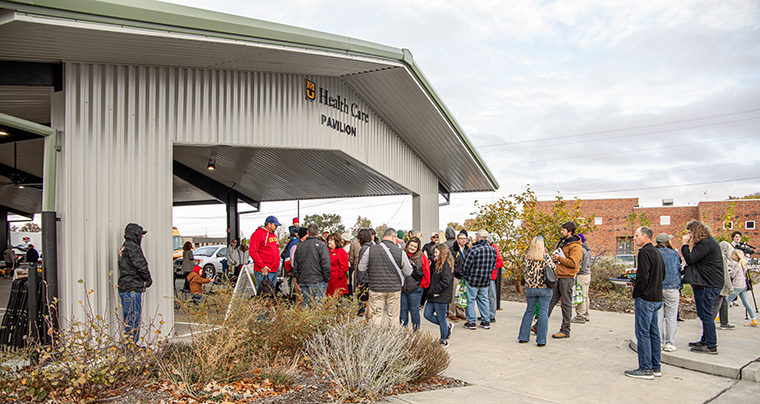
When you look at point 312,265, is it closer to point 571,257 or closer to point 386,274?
point 386,274

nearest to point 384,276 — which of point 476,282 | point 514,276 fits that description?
point 476,282

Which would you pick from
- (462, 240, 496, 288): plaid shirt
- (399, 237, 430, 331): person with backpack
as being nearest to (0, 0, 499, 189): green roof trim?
(399, 237, 430, 331): person with backpack

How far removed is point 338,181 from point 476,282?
7.65 meters

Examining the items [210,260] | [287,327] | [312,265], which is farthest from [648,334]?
[210,260]

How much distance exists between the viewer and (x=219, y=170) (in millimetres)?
14828

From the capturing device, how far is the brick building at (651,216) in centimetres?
3891

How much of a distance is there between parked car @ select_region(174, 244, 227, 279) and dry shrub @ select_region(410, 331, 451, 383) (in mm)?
16481

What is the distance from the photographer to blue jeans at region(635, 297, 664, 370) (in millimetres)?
5891

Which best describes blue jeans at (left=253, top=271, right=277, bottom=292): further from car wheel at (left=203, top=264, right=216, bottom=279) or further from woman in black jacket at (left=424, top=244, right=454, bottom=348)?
car wheel at (left=203, top=264, right=216, bottom=279)

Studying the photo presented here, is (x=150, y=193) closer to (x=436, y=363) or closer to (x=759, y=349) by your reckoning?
(x=436, y=363)

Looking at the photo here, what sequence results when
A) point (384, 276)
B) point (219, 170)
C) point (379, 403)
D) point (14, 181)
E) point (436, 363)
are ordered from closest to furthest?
point (379, 403), point (436, 363), point (384, 276), point (14, 181), point (219, 170)

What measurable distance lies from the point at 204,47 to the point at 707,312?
8337mm

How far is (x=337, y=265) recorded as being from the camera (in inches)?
353

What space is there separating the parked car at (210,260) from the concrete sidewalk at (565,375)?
1467 cm
